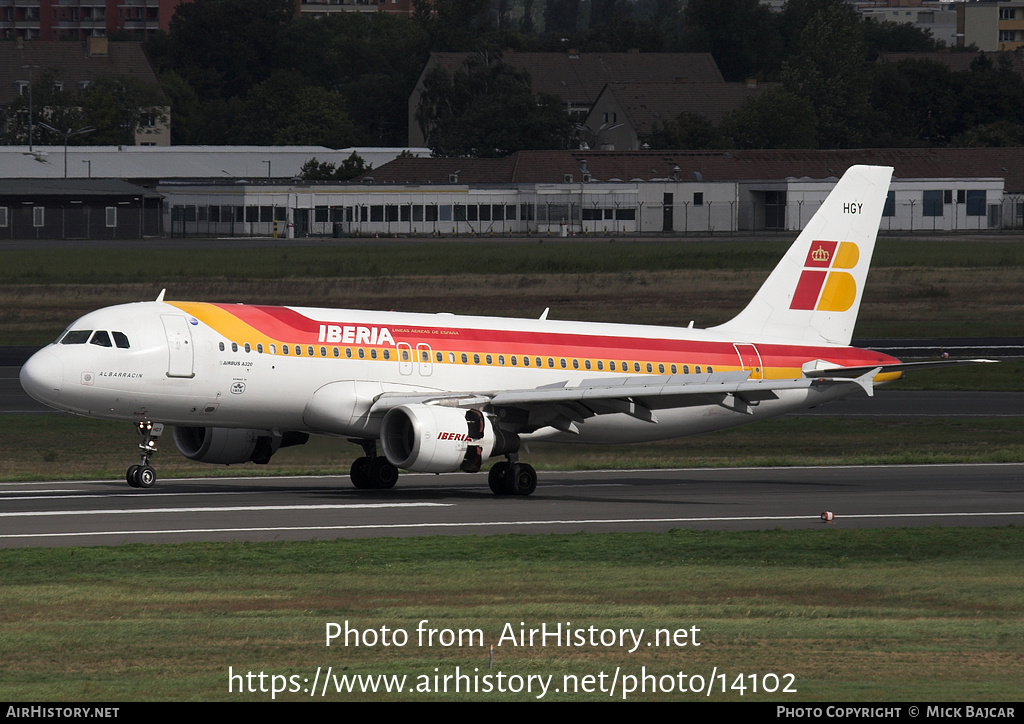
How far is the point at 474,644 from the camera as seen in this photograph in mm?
18188

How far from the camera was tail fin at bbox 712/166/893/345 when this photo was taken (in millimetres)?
42250

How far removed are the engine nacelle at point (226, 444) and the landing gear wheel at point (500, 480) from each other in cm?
473

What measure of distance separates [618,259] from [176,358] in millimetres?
74937

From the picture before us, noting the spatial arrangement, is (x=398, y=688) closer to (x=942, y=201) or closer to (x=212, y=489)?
(x=212, y=489)

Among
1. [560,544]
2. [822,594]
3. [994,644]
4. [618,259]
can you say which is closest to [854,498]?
[560,544]

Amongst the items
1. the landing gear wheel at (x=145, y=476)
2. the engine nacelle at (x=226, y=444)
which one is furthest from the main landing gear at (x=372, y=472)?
the landing gear wheel at (x=145, y=476)

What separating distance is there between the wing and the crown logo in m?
5.36

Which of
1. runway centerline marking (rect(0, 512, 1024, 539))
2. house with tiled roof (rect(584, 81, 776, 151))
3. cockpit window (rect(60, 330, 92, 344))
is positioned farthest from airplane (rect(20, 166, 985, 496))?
house with tiled roof (rect(584, 81, 776, 151))

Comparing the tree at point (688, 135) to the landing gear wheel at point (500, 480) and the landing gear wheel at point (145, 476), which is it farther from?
the landing gear wheel at point (145, 476)

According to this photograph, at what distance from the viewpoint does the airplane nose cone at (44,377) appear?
1326 inches

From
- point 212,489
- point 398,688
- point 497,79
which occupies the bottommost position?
point 212,489

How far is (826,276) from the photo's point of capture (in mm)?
42875

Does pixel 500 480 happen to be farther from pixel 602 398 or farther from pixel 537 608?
pixel 537 608

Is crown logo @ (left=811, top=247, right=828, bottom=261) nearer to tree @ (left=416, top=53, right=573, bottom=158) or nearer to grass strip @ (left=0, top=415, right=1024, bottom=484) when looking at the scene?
grass strip @ (left=0, top=415, right=1024, bottom=484)
